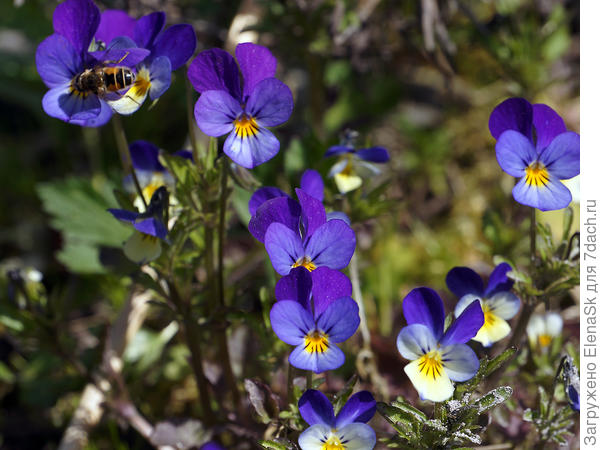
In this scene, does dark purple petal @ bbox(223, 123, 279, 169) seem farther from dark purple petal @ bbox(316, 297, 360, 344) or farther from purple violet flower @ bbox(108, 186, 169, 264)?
dark purple petal @ bbox(316, 297, 360, 344)

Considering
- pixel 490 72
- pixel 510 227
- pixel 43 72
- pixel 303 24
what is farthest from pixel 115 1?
→ pixel 490 72

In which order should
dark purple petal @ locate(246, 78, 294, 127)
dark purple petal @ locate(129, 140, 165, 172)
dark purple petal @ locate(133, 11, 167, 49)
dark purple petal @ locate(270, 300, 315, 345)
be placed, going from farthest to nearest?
dark purple petal @ locate(129, 140, 165, 172) < dark purple petal @ locate(133, 11, 167, 49) < dark purple petal @ locate(246, 78, 294, 127) < dark purple petal @ locate(270, 300, 315, 345)

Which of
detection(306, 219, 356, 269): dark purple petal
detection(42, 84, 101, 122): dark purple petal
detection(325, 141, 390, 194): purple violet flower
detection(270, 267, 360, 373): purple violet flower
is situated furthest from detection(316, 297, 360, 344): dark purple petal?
detection(42, 84, 101, 122): dark purple petal

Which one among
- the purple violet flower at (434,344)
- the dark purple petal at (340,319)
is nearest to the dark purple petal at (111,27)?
the dark purple petal at (340,319)

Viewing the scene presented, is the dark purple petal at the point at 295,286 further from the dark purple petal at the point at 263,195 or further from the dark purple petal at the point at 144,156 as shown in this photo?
the dark purple petal at the point at 144,156
